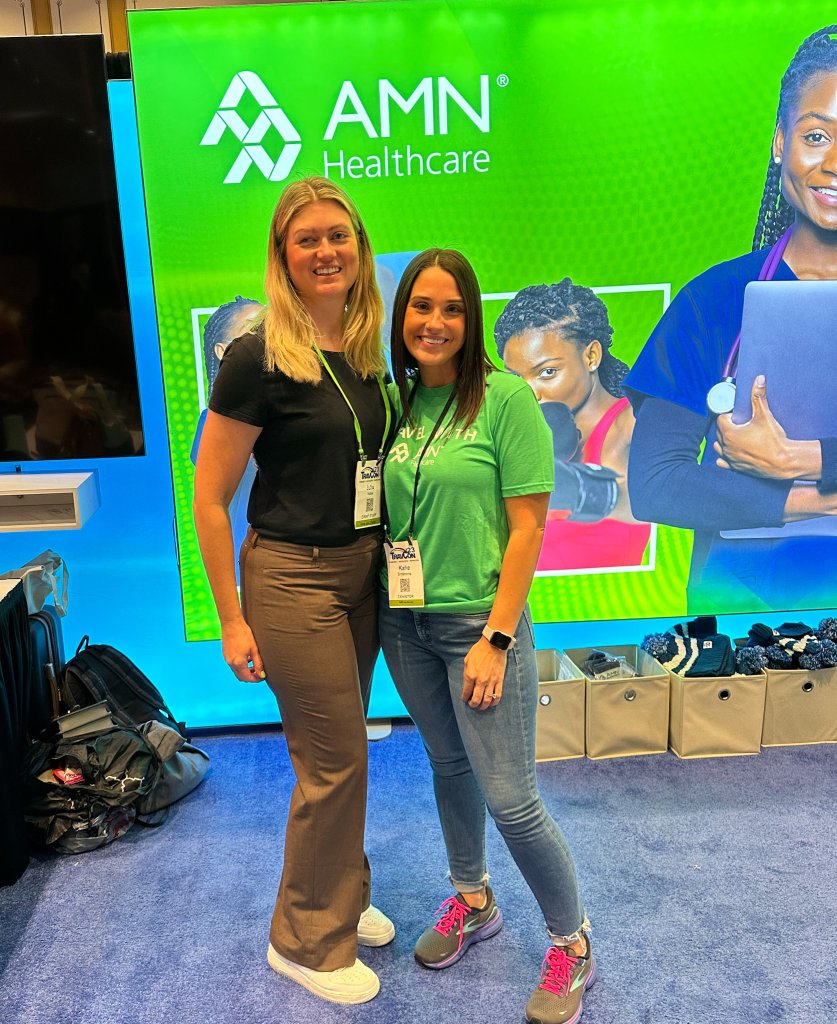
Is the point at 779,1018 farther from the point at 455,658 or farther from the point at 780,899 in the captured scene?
the point at 455,658

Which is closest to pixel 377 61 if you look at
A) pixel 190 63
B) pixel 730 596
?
pixel 190 63

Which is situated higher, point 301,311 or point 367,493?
point 301,311

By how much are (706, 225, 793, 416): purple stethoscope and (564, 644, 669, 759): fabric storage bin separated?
0.97m

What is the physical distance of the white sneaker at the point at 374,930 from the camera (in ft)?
6.71

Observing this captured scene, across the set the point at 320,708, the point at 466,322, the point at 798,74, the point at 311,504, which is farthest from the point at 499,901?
the point at 798,74

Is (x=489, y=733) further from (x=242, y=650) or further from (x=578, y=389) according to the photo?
(x=578, y=389)

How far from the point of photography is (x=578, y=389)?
9.73ft

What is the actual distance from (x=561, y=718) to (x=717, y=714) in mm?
556

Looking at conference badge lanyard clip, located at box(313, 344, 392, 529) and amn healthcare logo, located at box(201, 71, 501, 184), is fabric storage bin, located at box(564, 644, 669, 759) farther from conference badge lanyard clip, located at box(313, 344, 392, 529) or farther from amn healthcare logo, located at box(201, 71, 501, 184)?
amn healthcare logo, located at box(201, 71, 501, 184)

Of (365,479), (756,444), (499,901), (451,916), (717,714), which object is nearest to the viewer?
(365,479)

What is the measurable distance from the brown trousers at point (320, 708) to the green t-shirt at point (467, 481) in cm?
17

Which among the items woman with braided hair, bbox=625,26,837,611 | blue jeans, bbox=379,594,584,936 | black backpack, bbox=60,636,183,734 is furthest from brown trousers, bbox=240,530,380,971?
woman with braided hair, bbox=625,26,837,611

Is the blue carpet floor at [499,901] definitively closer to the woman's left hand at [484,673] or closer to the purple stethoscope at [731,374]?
the woman's left hand at [484,673]

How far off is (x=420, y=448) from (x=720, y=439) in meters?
1.78
